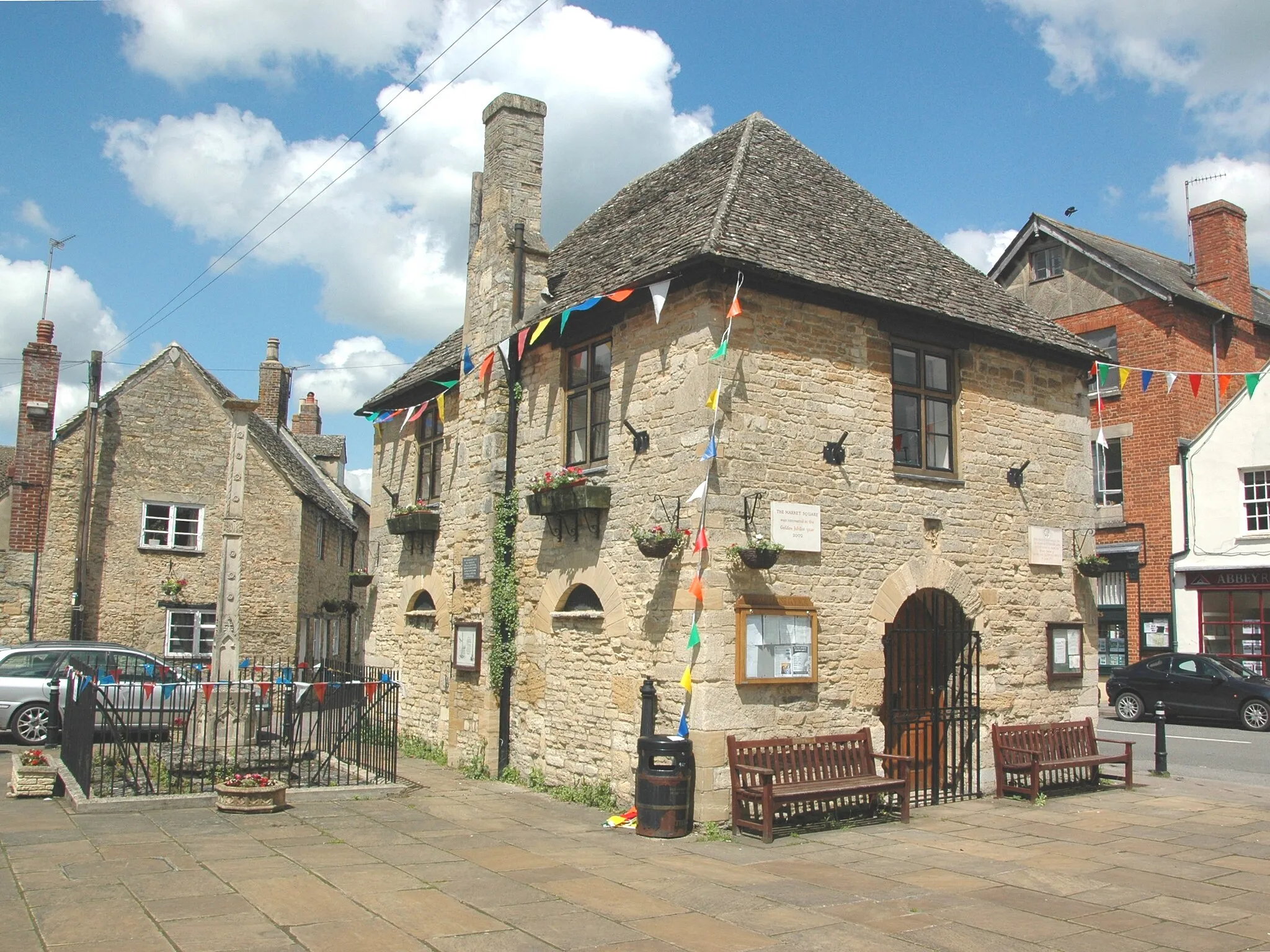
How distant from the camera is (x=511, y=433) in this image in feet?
44.8

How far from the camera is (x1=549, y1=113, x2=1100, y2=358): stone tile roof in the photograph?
1134 cm

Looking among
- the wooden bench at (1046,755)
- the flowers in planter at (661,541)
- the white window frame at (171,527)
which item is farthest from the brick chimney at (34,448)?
the wooden bench at (1046,755)

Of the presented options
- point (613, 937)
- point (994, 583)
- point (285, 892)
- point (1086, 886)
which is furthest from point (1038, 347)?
point (285, 892)

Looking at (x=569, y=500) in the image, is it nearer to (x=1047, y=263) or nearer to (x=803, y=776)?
(x=803, y=776)

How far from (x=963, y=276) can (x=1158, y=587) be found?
46.2 ft

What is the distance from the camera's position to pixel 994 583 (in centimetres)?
1272

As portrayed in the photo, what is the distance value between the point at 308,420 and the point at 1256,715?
33.0m

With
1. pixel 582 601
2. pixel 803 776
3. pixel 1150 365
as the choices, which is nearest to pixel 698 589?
pixel 803 776

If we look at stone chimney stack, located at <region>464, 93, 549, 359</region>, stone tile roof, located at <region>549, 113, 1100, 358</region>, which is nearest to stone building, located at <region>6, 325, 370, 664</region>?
stone chimney stack, located at <region>464, 93, 549, 359</region>

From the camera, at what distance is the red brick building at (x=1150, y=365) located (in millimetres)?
24891

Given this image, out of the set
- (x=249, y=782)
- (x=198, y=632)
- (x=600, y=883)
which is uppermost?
(x=198, y=632)

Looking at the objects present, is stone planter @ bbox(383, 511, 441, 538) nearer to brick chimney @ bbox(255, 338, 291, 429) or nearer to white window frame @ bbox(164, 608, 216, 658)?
white window frame @ bbox(164, 608, 216, 658)

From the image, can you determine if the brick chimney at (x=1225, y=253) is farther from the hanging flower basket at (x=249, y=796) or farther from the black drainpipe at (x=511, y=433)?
the hanging flower basket at (x=249, y=796)

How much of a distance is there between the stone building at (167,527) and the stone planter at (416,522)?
22.5 ft
